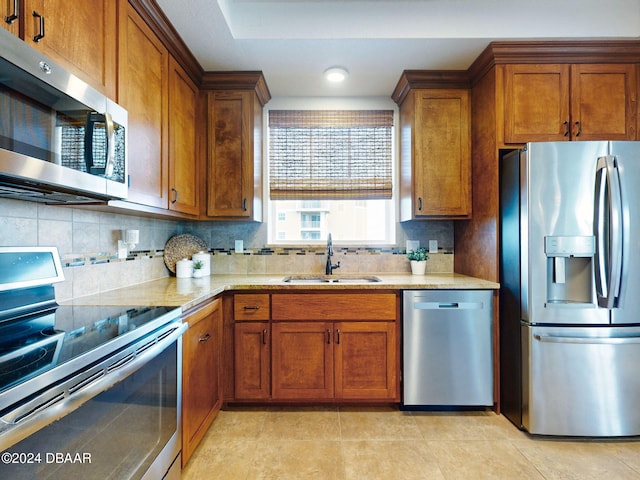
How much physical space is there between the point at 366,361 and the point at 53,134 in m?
1.99

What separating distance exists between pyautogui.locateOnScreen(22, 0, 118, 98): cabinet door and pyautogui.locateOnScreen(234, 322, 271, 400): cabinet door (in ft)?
4.95

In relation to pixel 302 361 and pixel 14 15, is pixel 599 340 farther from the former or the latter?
pixel 14 15

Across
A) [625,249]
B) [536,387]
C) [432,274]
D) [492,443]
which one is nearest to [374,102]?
[432,274]

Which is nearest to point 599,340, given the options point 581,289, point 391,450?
point 581,289

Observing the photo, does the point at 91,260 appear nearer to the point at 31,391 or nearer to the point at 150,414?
the point at 150,414

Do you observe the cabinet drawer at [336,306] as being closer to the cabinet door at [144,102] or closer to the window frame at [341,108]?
the window frame at [341,108]

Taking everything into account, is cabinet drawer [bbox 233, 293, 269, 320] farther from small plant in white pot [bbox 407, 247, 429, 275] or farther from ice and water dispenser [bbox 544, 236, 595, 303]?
ice and water dispenser [bbox 544, 236, 595, 303]

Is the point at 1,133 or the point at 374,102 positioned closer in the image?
the point at 1,133

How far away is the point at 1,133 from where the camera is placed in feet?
2.92

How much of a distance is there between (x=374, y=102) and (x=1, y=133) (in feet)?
8.50

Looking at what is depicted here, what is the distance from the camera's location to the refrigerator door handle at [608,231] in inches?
71.1

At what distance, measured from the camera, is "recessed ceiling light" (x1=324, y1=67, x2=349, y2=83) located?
2402 millimetres

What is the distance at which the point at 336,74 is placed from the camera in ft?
8.02

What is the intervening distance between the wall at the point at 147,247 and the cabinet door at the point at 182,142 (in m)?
0.35
